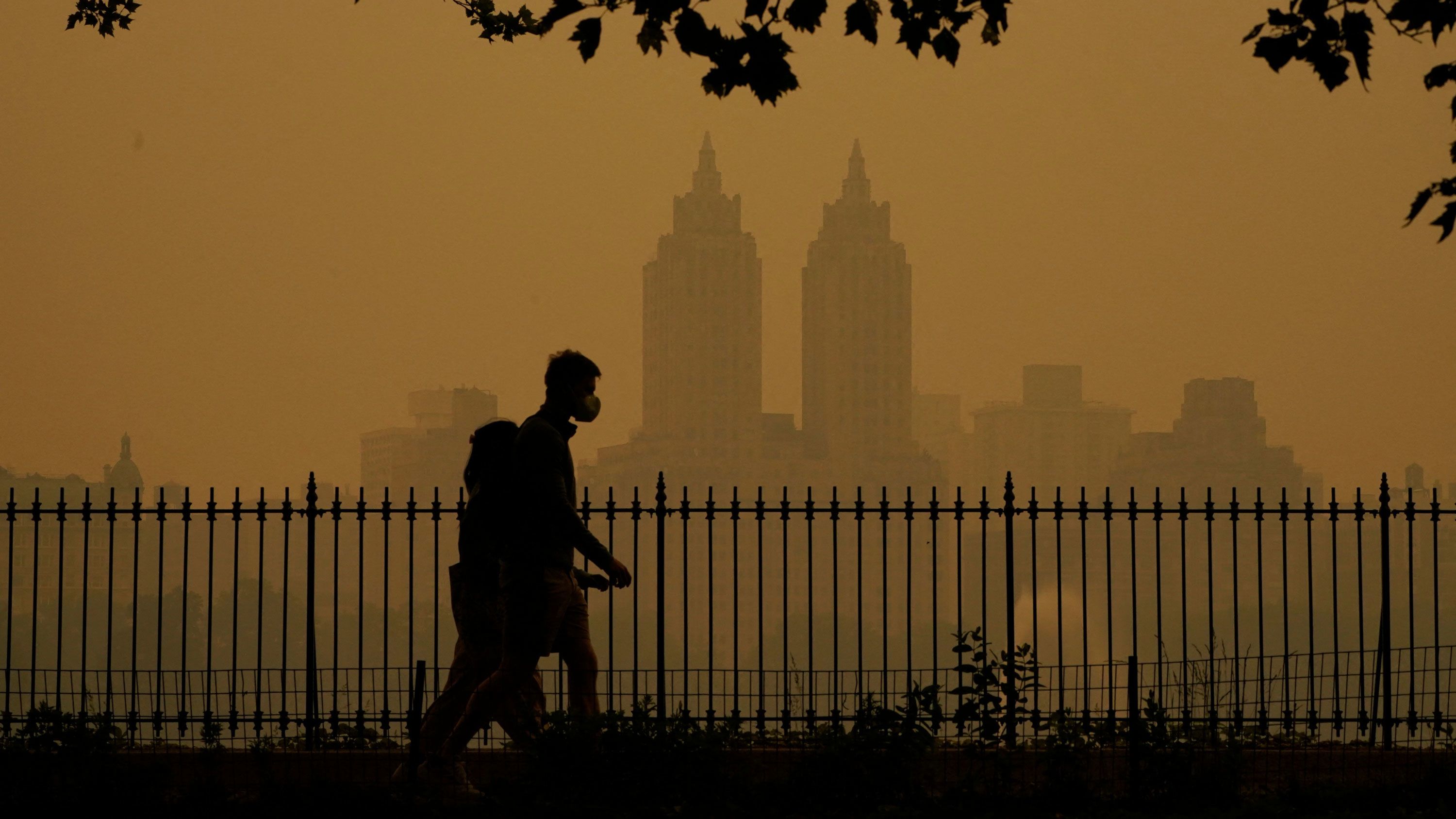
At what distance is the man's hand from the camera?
24.7 ft

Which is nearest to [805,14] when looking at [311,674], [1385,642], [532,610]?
[532,610]

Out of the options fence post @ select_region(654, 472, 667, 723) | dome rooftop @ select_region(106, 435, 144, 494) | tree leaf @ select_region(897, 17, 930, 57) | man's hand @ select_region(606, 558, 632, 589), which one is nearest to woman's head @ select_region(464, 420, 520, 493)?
man's hand @ select_region(606, 558, 632, 589)

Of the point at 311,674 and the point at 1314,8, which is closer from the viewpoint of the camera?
the point at 1314,8

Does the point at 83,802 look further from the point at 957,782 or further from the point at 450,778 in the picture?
the point at 957,782

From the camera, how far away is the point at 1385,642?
Result: 10.4 m

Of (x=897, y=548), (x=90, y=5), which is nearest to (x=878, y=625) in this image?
(x=897, y=548)

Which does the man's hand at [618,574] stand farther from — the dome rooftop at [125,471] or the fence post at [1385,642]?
the dome rooftop at [125,471]

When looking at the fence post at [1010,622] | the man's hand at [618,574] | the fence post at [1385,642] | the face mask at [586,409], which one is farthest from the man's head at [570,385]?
A: the fence post at [1385,642]

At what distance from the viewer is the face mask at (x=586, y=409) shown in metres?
7.81

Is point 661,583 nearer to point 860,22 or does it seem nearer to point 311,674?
point 311,674

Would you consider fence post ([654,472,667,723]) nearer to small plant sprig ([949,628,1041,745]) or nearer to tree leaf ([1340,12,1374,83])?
small plant sprig ([949,628,1041,745])

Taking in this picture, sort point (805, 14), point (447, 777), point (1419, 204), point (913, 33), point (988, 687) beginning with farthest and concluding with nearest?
point (988, 687) → point (447, 777) → point (913, 33) → point (805, 14) → point (1419, 204)

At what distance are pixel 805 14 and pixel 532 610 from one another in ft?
8.74

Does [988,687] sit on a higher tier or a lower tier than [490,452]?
lower
